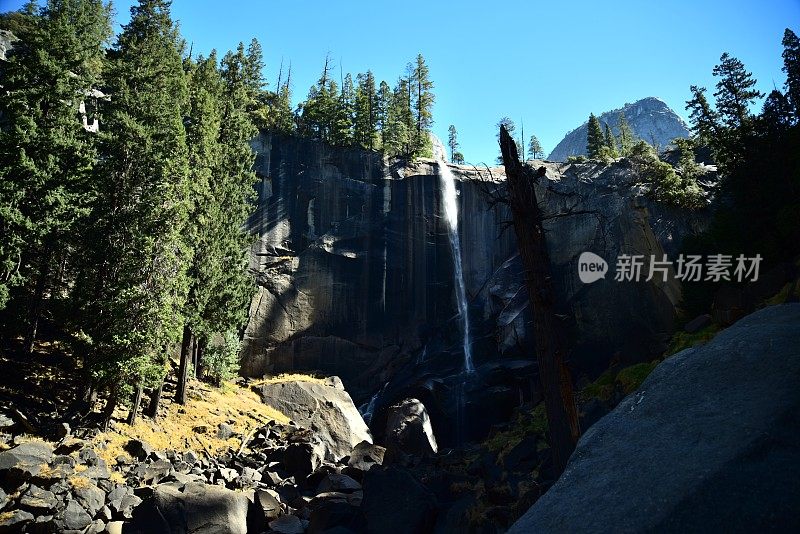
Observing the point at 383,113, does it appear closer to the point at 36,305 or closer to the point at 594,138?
the point at 594,138

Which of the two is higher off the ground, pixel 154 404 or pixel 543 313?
pixel 543 313

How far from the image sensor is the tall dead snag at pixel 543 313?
759cm

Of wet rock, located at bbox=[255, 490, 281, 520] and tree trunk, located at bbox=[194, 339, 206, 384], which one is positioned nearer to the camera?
wet rock, located at bbox=[255, 490, 281, 520]

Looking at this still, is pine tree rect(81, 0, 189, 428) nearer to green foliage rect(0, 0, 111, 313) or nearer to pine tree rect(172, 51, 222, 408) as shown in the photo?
pine tree rect(172, 51, 222, 408)

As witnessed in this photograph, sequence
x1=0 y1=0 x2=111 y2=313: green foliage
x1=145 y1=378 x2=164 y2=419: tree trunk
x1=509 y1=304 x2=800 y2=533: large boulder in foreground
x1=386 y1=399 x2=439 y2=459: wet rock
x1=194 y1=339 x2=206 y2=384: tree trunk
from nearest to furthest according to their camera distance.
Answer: x1=509 y1=304 x2=800 y2=533: large boulder in foreground, x1=0 y1=0 x2=111 y2=313: green foliage, x1=145 y1=378 x2=164 y2=419: tree trunk, x1=194 y1=339 x2=206 y2=384: tree trunk, x1=386 y1=399 x2=439 y2=459: wet rock

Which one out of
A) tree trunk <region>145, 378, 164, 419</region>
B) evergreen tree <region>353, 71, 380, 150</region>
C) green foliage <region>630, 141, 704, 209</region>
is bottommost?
tree trunk <region>145, 378, 164, 419</region>

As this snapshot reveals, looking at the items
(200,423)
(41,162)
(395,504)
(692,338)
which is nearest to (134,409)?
(200,423)

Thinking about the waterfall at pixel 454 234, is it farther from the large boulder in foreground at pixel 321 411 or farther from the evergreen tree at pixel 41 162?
the evergreen tree at pixel 41 162

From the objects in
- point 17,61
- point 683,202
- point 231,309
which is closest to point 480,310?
point 683,202

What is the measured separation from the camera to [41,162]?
796 inches

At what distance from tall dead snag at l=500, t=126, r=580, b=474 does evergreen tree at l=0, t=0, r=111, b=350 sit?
18.8 m

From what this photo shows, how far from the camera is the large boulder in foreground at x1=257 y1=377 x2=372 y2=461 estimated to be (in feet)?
91.4

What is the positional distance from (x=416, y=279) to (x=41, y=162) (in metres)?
27.3

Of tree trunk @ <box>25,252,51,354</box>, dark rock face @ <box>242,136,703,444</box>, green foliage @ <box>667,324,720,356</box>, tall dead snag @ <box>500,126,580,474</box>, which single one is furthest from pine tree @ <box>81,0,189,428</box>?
green foliage @ <box>667,324,720,356</box>
